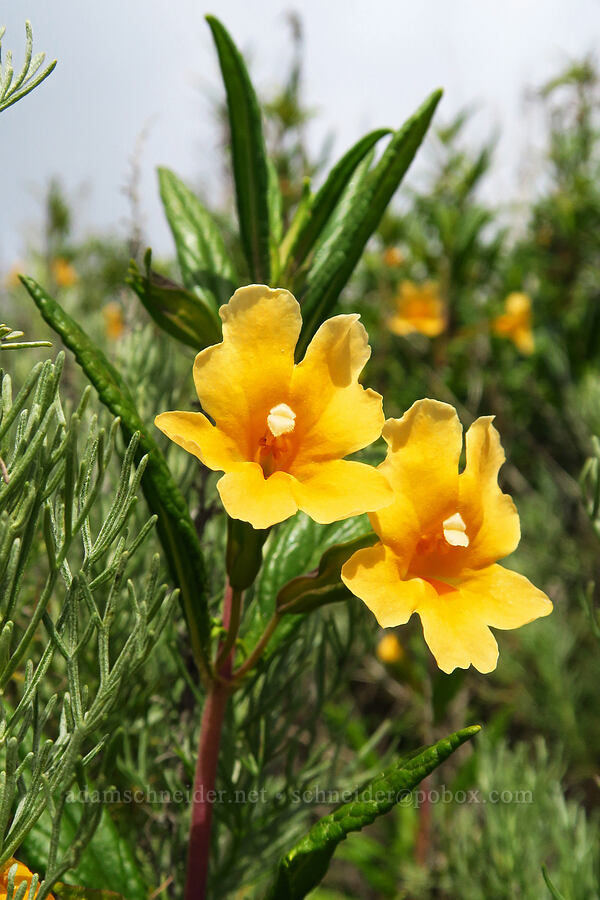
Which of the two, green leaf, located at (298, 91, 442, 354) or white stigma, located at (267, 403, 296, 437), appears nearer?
white stigma, located at (267, 403, 296, 437)

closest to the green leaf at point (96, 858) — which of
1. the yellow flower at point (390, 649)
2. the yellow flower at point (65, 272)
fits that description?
the yellow flower at point (390, 649)

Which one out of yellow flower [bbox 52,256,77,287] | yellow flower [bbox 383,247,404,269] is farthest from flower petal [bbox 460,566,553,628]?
yellow flower [bbox 52,256,77,287]

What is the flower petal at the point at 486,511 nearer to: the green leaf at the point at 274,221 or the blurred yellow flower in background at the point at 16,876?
the green leaf at the point at 274,221

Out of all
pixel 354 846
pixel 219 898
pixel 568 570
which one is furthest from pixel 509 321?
pixel 219 898

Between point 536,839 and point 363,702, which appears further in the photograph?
point 363,702

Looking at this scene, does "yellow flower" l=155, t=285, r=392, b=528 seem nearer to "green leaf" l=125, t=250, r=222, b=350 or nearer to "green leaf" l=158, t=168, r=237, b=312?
"green leaf" l=125, t=250, r=222, b=350

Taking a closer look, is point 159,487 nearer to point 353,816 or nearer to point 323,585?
point 323,585

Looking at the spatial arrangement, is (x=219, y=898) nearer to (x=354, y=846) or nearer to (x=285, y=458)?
(x=285, y=458)
